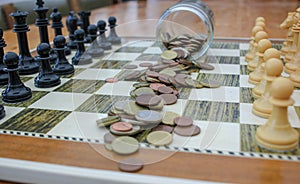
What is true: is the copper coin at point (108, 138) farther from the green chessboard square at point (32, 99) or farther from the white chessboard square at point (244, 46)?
the white chessboard square at point (244, 46)

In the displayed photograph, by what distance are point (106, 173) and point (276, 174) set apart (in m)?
0.27

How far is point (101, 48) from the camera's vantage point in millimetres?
1301

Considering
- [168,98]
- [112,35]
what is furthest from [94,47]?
[168,98]

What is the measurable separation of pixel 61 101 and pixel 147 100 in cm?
23

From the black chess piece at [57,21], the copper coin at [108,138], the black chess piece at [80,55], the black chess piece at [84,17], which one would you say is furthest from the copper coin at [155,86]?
the black chess piece at [84,17]

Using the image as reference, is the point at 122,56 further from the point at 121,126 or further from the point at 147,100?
the point at 121,126

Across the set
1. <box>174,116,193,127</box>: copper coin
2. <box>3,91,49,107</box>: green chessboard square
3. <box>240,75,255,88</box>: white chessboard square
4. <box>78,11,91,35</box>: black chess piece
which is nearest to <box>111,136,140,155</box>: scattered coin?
<box>174,116,193,127</box>: copper coin

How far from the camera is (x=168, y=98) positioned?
2.73 feet

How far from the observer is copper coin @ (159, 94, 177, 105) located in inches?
32.0

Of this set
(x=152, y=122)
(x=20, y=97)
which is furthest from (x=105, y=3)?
(x=152, y=122)

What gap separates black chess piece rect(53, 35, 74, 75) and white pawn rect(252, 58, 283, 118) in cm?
59

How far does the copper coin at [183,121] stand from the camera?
0.69m

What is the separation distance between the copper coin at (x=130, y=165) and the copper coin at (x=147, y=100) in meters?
0.20

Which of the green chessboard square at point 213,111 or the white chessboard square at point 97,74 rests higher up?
the green chessboard square at point 213,111
